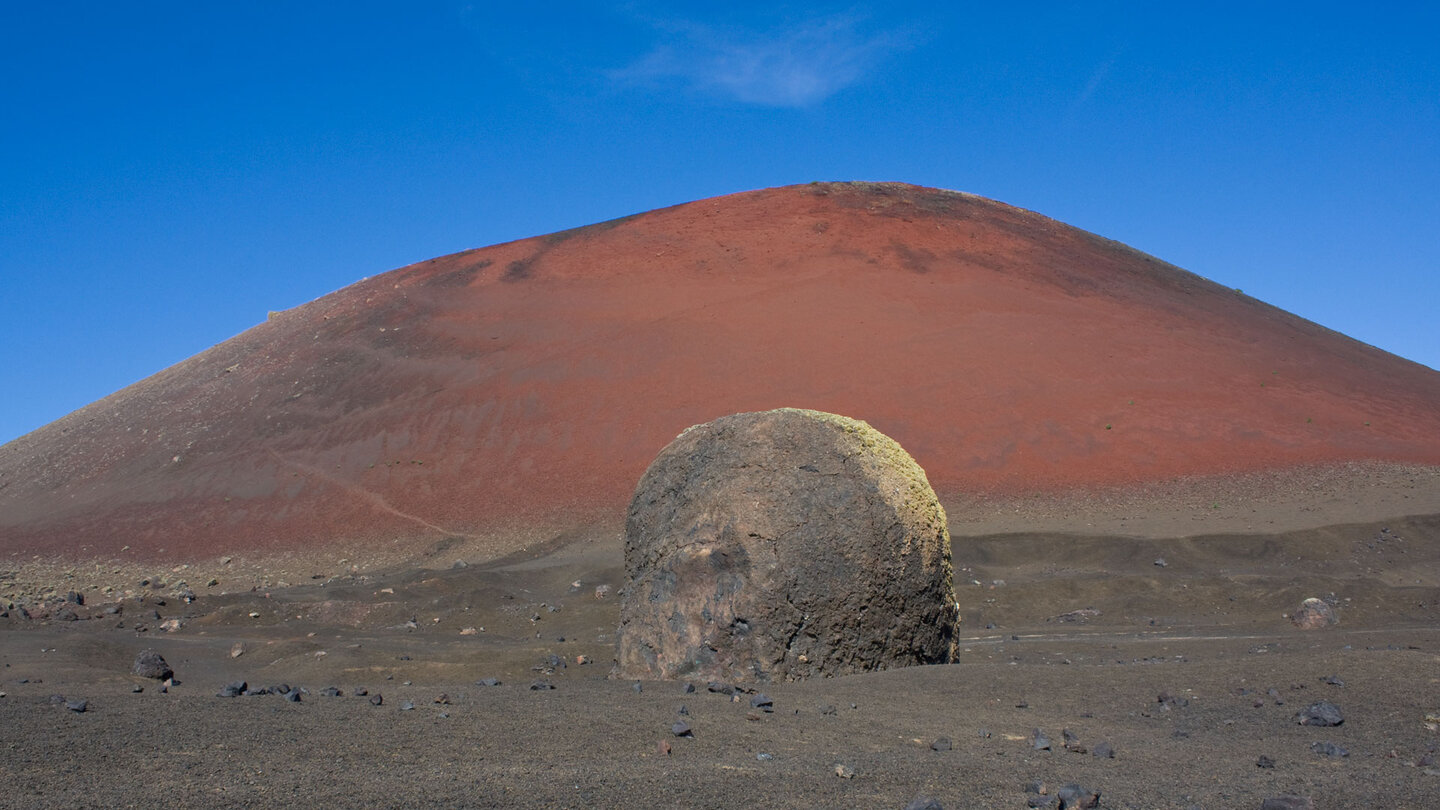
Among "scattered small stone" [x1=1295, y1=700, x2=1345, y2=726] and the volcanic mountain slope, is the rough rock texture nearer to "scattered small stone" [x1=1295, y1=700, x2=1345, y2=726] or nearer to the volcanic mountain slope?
"scattered small stone" [x1=1295, y1=700, x2=1345, y2=726]

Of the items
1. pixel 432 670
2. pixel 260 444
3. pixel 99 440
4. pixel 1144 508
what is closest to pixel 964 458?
pixel 1144 508

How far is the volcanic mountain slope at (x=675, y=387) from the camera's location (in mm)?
18250

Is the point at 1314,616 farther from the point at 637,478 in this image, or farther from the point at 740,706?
the point at 637,478

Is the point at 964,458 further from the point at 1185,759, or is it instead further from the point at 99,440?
the point at 99,440

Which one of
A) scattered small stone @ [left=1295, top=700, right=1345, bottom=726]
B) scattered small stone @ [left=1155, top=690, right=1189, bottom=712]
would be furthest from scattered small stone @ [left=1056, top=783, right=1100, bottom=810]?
scattered small stone @ [left=1155, top=690, right=1189, bottom=712]

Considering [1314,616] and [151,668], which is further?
[1314,616]

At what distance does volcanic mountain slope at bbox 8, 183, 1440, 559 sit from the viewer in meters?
18.2

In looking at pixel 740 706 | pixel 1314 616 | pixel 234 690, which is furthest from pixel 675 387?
pixel 740 706

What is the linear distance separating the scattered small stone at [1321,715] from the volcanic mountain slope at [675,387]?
42.4 feet

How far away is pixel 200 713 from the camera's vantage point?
4.21m

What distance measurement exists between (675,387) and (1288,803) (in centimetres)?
1859

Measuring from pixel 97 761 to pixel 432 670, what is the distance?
3.72 metres

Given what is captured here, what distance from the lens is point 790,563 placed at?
19.9ft

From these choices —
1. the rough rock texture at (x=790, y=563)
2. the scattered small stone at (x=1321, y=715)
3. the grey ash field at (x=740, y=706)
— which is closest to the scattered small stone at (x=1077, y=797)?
the grey ash field at (x=740, y=706)
